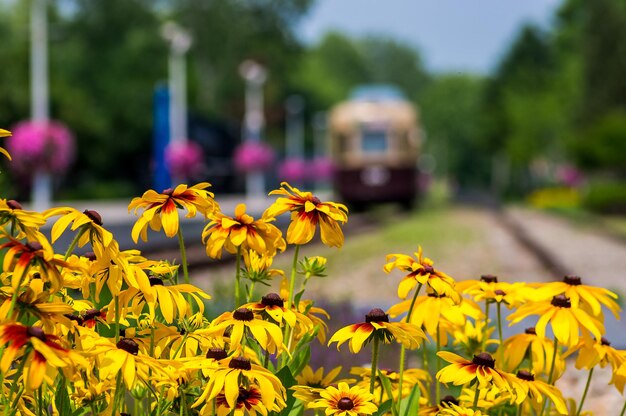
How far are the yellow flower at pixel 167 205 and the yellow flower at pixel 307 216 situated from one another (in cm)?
15

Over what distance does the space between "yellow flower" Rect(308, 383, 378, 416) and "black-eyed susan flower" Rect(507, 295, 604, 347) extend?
464 mm

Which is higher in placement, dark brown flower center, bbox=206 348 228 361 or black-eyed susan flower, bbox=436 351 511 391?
dark brown flower center, bbox=206 348 228 361

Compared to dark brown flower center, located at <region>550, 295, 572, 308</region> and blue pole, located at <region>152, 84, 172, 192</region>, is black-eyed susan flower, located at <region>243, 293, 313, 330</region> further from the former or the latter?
blue pole, located at <region>152, 84, 172, 192</region>

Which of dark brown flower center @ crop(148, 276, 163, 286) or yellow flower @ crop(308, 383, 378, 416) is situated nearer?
yellow flower @ crop(308, 383, 378, 416)

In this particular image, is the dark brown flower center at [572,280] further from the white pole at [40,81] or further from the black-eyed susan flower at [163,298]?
the white pole at [40,81]

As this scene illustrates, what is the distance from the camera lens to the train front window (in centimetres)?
2778

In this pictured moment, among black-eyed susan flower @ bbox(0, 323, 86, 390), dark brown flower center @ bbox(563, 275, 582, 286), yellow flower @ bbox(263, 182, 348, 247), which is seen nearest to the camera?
black-eyed susan flower @ bbox(0, 323, 86, 390)

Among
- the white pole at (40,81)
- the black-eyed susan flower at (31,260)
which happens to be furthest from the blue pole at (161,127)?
the black-eyed susan flower at (31,260)

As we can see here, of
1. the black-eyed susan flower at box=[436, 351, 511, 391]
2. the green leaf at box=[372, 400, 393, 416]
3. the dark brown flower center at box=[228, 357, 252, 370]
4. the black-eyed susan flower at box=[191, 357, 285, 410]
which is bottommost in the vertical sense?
the green leaf at box=[372, 400, 393, 416]

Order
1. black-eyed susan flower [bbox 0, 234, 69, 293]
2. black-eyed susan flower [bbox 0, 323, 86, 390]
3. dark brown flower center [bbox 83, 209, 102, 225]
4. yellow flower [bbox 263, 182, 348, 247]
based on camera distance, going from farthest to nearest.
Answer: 1. yellow flower [bbox 263, 182, 348, 247]
2. dark brown flower center [bbox 83, 209, 102, 225]
3. black-eyed susan flower [bbox 0, 234, 69, 293]
4. black-eyed susan flower [bbox 0, 323, 86, 390]

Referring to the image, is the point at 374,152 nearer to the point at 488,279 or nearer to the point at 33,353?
the point at 488,279

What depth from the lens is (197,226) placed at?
59.8 ft

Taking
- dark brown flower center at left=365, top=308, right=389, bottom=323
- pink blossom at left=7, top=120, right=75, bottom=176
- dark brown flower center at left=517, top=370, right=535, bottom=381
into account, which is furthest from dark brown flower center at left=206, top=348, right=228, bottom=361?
pink blossom at left=7, top=120, right=75, bottom=176

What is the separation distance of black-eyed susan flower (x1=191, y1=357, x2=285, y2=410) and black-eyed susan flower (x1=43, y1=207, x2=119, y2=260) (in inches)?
12.6
